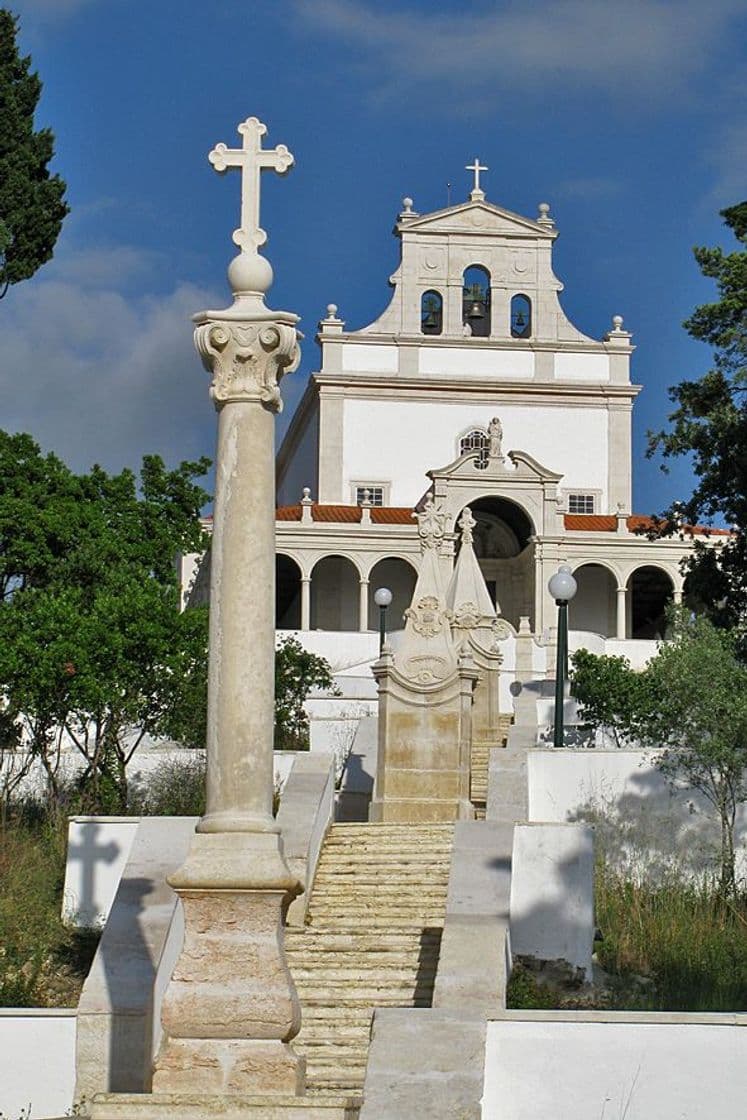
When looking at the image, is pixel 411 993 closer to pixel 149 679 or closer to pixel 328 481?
pixel 149 679

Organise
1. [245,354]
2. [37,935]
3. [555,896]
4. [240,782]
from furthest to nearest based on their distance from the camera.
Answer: [37,935]
[555,896]
[245,354]
[240,782]

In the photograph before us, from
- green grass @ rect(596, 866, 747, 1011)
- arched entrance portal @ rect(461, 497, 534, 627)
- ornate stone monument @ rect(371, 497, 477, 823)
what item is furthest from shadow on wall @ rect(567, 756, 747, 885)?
arched entrance portal @ rect(461, 497, 534, 627)

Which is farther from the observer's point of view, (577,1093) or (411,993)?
(411,993)

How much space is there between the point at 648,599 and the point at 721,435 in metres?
37.6

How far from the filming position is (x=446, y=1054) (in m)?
11.6

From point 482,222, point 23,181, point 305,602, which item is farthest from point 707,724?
point 482,222

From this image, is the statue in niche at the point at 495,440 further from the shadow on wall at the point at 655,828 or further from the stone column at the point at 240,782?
the stone column at the point at 240,782

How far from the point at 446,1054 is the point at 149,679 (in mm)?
12061

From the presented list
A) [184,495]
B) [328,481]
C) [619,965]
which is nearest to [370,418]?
[328,481]

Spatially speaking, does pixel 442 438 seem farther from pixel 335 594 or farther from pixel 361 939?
pixel 361 939

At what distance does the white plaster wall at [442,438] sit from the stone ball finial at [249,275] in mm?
55876

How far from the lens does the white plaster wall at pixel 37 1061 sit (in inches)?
494

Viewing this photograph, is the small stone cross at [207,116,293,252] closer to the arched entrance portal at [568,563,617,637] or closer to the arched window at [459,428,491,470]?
the arched entrance portal at [568,563,617,637]

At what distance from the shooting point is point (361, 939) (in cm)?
1551
